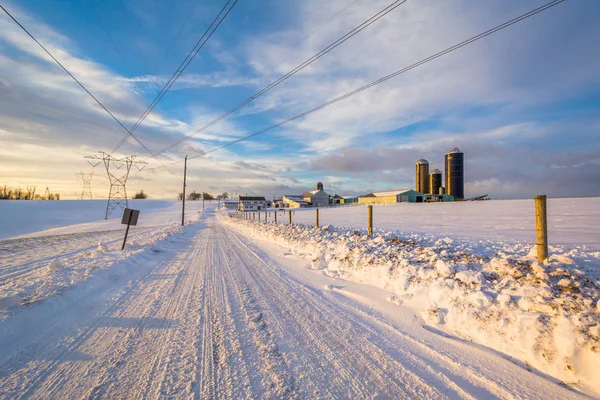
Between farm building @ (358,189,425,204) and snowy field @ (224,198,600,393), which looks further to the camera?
farm building @ (358,189,425,204)

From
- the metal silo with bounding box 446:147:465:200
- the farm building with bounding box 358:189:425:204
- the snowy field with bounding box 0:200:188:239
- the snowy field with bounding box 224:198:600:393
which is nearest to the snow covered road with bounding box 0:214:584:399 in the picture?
the snowy field with bounding box 224:198:600:393

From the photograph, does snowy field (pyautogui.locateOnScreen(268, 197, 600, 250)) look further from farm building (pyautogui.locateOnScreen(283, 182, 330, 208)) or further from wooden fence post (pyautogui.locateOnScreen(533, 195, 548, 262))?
farm building (pyautogui.locateOnScreen(283, 182, 330, 208))

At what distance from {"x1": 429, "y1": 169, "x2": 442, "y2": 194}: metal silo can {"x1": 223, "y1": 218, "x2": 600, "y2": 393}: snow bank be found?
4581 inches

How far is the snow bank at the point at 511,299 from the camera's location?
2.75 meters

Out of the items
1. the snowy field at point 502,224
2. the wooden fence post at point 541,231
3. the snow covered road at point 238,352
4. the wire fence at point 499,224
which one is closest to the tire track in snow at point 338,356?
the snow covered road at point 238,352

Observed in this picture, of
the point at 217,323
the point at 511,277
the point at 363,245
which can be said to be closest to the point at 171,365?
the point at 217,323

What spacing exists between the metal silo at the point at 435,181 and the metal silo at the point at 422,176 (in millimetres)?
1690

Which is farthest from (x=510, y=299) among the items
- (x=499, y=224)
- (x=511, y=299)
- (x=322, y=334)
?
(x=499, y=224)

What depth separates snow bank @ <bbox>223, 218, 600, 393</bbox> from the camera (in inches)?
108

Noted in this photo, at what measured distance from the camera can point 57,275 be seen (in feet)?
19.6

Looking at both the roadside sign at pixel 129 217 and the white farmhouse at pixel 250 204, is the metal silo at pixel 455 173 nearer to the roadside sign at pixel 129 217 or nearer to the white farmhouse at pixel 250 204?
the white farmhouse at pixel 250 204

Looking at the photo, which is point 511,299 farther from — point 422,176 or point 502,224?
point 422,176

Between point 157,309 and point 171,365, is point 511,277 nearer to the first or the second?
point 171,365

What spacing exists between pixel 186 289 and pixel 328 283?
342 cm
